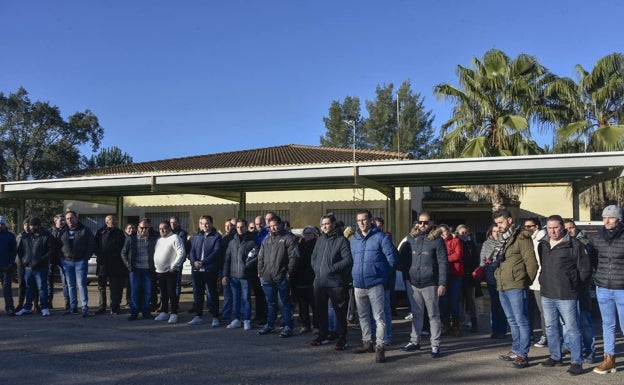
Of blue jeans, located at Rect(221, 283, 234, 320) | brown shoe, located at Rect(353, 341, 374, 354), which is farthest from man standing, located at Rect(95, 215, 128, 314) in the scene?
brown shoe, located at Rect(353, 341, 374, 354)

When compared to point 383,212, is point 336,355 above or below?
below

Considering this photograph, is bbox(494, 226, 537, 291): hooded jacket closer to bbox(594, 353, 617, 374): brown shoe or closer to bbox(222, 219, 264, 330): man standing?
bbox(594, 353, 617, 374): brown shoe

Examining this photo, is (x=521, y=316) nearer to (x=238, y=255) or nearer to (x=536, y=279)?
(x=536, y=279)

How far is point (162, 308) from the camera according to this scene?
10.4 metres

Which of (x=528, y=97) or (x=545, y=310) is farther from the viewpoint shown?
(x=528, y=97)

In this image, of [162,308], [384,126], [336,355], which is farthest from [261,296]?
[384,126]

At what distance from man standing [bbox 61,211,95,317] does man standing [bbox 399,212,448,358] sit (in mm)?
5974

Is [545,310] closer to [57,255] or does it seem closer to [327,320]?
[327,320]

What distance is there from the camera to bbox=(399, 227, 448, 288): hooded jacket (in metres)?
7.25

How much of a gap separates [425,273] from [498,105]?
1272cm


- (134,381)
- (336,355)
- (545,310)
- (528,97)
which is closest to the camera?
(134,381)

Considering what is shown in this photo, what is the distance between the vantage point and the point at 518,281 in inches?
266

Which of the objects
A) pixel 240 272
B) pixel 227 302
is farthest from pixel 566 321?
pixel 227 302

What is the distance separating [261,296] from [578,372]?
5048mm
